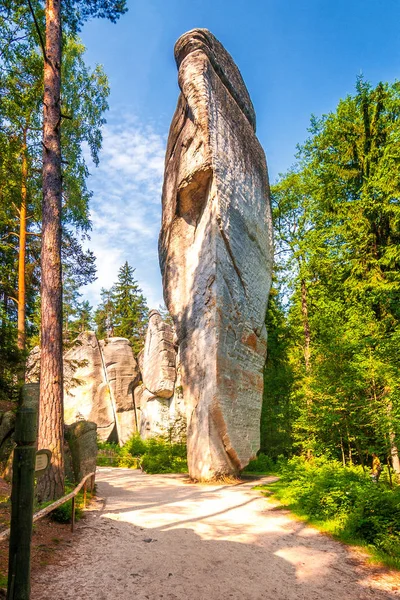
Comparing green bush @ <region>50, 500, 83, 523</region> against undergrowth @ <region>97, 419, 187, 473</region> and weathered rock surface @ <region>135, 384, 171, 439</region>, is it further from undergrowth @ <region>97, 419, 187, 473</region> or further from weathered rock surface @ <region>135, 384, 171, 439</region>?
weathered rock surface @ <region>135, 384, 171, 439</region>

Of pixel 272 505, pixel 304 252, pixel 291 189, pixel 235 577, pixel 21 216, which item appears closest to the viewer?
pixel 235 577

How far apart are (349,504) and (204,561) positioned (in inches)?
117

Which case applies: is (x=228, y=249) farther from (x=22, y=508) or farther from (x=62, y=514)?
(x=22, y=508)

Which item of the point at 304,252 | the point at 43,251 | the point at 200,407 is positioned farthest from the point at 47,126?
the point at 304,252

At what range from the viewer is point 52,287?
687 cm

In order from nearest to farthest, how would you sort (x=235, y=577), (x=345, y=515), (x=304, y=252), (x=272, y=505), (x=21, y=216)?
(x=235, y=577) → (x=345, y=515) → (x=272, y=505) → (x=21, y=216) → (x=304, y=252)

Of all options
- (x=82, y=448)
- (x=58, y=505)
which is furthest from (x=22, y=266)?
(x=58, y=505)

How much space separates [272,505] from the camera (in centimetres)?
795

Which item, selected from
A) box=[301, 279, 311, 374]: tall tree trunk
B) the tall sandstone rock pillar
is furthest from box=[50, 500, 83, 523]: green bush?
box=[301, 279, 311, 374]: tall tree trunk

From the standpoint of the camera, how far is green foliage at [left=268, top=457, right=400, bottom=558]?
5125 millimetres

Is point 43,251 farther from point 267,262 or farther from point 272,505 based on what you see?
point 267,262

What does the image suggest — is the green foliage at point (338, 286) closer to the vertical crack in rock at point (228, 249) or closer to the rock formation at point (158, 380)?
the vertical crack in rock at point (228, 249)

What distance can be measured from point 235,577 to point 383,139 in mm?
17418

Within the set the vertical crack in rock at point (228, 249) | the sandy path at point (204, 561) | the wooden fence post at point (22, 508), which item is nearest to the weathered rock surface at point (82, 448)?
the sandy path at point (204, 561)
